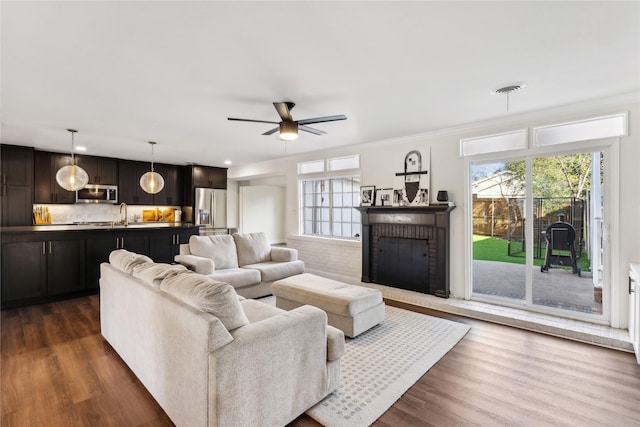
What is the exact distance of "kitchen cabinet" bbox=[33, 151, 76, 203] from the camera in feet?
19.8

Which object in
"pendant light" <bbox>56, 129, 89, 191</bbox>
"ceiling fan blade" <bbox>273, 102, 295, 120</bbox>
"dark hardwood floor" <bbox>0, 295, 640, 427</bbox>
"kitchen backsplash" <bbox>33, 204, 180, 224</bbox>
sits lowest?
"dark hardwood floor" <bbox>0, 295, 640, 427</bbox>

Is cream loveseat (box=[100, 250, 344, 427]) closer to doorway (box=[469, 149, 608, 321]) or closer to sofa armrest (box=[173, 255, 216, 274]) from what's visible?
sofa armrest (box=[173, 255, 216, 274])

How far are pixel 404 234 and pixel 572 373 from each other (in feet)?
8.58

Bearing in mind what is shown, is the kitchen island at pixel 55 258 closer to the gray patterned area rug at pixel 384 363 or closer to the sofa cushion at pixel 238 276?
the sofa cushion at pixel 238 276

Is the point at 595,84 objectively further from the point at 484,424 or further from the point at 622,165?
the point at 484,424

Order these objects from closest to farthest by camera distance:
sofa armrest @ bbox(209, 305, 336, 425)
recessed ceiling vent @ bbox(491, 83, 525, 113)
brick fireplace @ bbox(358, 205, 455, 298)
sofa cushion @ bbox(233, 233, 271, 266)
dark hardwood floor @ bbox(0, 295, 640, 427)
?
sofa armrest @ bbox(209, 305, 336, 425) < dark hardwood floor @ bbox(0, 295, 640, 427) < recessed ceiling vent @ bbox(491, 83, 525, 113) < brick fireplace @ bbox(358, 205, 455, 298) < sofa cushion @ bbox(233, 233, 271, 266)

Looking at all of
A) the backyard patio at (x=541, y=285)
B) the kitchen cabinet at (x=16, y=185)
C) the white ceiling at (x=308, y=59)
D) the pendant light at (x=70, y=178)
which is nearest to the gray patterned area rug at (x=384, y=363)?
the backyard patio at (x=541, y=285)

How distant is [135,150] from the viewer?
6035mm

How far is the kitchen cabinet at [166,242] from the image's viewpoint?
521 cm

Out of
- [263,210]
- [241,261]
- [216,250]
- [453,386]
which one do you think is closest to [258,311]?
[453,386]

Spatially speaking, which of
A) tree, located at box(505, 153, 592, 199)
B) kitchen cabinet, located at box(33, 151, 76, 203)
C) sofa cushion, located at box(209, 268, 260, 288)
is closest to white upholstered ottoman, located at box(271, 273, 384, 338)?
sofa cushion, located at box(209, 268, 260, 288)

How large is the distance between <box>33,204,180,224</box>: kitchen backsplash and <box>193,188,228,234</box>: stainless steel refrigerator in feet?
3.95

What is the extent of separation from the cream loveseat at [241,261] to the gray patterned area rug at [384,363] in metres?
1.79

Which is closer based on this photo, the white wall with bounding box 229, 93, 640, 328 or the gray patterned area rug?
the gray patterned area rug
